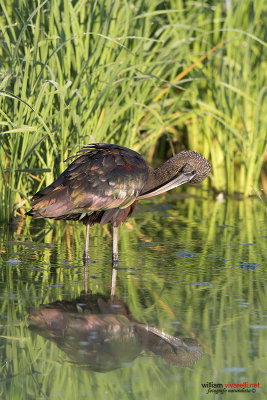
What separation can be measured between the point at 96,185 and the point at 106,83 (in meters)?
1.72

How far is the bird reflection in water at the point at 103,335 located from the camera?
12.6 ft

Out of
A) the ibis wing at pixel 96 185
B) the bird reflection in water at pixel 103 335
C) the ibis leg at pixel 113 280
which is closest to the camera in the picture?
the bird reflection in water at pixel 103 335

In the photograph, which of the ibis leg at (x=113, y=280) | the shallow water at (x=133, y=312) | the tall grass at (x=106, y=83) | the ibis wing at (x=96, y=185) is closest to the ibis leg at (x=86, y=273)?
the shallow water at (x=133, y=312)

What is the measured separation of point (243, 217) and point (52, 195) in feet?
9.16

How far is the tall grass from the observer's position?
6.58m

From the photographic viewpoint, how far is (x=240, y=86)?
8.53 m

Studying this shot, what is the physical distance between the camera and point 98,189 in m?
5.63

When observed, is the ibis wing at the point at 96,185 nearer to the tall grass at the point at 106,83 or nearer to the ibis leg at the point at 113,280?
the ibis leg at the point at 113,280

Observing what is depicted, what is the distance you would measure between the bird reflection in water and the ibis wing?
40.2 inches

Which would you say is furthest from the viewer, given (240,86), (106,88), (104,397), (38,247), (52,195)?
(240,86)

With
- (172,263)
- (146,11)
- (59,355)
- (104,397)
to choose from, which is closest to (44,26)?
(146,11)

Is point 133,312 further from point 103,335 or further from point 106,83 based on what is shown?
point 106,83

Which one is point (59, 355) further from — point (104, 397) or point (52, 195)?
point (52, 195)

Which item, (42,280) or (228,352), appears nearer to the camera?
(228,352)
